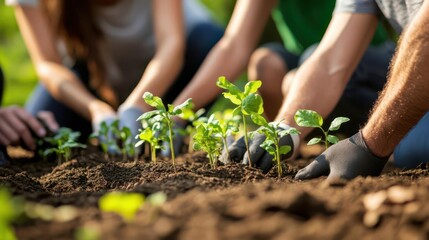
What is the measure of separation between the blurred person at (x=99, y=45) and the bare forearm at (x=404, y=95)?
1.59m

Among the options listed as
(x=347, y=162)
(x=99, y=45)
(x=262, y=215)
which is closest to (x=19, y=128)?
(x=99, y=45)

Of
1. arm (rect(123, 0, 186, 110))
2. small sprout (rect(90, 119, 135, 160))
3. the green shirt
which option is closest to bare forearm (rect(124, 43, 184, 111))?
arm (rect(123, 0, 186, 110))

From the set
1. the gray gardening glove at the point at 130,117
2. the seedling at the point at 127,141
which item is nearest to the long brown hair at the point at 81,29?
the gray gardening glove at the point at 130,117

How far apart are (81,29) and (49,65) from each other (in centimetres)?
31

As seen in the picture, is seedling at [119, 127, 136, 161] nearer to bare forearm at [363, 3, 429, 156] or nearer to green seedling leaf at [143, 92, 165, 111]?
green seedling leaf at [143, 92, 165, 111]

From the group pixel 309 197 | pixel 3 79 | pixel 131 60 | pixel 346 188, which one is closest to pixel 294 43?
pixel 131 60

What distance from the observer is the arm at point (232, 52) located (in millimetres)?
3318

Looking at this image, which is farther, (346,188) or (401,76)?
(401,76)

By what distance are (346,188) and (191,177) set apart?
51 cm

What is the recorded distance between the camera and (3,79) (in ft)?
10.5

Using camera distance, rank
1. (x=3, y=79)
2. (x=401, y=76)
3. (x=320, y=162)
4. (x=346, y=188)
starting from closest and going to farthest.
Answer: (x=346, y=188), (x=401, y=76), (x=320, y=162), (x=3, y=79)

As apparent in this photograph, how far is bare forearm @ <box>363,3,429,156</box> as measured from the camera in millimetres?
1792

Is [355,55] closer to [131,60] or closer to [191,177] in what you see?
[191,177]

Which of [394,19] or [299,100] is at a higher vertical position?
[394,19]
